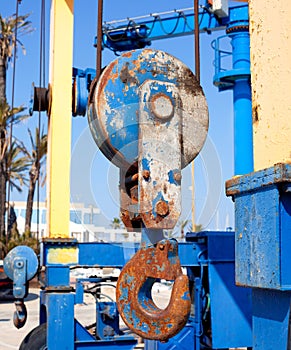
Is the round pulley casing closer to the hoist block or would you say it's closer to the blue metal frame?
the hoist block

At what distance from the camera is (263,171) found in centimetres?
221

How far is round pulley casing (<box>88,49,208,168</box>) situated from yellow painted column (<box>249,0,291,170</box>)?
0.83ft

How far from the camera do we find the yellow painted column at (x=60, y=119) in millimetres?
5758

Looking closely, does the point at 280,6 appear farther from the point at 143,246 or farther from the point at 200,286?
the point at 200,286

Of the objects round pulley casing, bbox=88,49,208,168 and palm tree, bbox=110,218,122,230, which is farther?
palm tree, bbox=110,218,122,230

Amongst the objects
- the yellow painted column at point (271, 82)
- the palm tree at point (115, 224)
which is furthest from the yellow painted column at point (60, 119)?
the yellow painted column at point (271, 82)

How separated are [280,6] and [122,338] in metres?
4.29

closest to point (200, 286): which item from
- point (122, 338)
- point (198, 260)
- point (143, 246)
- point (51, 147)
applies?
point (198, 260)

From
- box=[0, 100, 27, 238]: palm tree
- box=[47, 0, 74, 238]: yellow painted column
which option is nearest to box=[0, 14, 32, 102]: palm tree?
box=[0, 100, 27, 238]: palm tree

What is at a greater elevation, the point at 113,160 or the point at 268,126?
the point at 268,126

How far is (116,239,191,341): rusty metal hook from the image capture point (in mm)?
1831

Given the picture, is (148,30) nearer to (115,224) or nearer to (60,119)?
(60,119)

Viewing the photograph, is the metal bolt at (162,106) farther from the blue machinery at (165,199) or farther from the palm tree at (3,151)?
the palm tree at (3,151)

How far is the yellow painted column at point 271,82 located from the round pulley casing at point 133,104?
252mm
